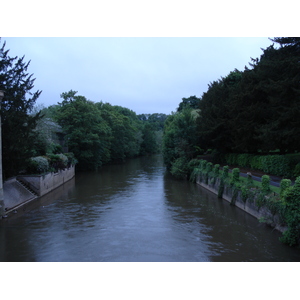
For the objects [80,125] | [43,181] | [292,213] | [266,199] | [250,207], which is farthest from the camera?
[80,125]

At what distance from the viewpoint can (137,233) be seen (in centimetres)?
1558

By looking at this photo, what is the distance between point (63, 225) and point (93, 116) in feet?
105

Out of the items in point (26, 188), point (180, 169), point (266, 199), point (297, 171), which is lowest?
point (26, 188)

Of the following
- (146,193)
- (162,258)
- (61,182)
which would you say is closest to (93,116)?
(61,182)

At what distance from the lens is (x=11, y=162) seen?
19.7m

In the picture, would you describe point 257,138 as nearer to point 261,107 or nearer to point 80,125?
point 261,107

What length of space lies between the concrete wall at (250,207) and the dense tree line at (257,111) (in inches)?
205

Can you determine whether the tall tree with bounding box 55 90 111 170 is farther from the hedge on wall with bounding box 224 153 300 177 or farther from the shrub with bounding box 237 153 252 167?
the hedge on wall with bounding box 224 153 300 177

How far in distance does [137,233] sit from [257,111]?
19356mm

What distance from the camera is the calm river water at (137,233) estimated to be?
40.8ft

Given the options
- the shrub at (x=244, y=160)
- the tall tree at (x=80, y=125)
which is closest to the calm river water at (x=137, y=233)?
the shrub at (x=244, y=160)

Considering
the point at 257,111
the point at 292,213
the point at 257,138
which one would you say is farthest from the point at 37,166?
the point at 292,213

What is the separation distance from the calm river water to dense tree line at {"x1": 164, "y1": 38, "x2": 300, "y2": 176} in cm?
699

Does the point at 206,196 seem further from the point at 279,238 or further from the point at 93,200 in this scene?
the point at 279,238
